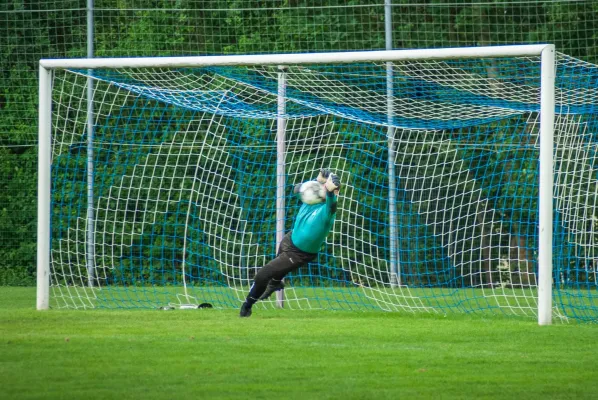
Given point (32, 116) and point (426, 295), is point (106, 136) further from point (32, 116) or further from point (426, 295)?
point (426, 295)

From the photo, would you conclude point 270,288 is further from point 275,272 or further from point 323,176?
point 323,176

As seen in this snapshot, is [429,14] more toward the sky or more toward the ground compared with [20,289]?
more toward the sky

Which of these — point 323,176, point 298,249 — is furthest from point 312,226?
point 323,176

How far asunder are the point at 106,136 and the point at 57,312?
6.11 metres

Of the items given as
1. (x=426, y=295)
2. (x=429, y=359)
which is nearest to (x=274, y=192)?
(x=426, y=295)

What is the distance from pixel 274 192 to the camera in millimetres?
14570

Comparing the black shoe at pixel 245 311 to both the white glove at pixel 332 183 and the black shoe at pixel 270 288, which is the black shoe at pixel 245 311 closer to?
the black shoe at pixel 270 288

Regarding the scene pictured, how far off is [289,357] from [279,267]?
2925mm

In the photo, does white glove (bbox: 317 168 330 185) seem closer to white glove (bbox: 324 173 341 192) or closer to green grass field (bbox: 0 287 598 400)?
white glove (bbox: 324 173 341 192)

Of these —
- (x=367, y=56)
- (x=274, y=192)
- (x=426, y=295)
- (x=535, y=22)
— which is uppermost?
(x=535, y=22)

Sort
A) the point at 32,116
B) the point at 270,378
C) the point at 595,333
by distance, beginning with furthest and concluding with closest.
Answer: the point at 32,116 → the point at 595,333 → the point at 270,378

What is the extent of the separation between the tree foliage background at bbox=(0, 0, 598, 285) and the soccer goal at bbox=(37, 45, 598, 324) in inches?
32.2

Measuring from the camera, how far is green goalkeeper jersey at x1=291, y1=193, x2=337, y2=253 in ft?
33.3

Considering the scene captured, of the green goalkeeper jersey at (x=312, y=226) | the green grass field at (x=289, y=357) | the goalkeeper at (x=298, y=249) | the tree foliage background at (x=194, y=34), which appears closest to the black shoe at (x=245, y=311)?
the goalkeeper at (x=298, y=249)
